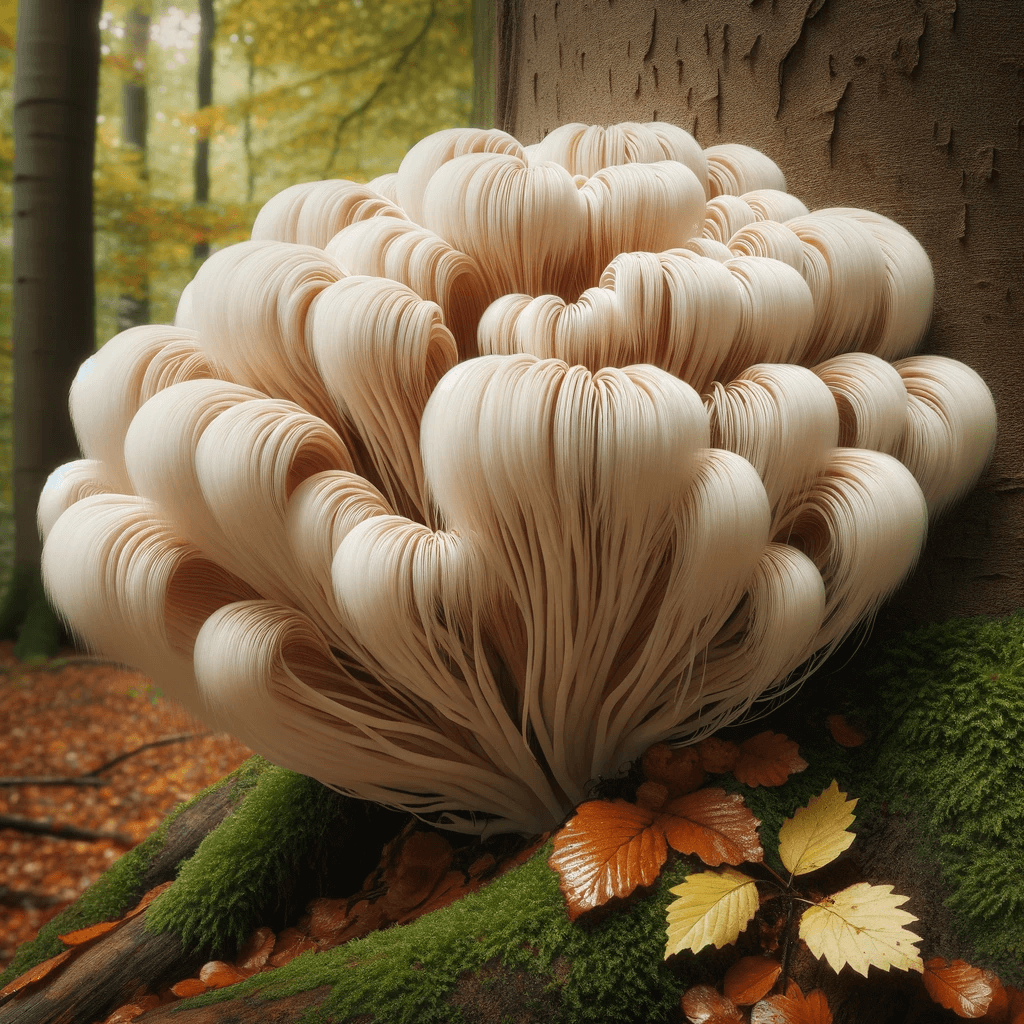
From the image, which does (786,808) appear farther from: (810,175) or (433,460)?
(810,175)

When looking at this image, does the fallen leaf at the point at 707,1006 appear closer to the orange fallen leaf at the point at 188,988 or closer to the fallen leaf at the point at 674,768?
the fallen leaf at the point at 674,768

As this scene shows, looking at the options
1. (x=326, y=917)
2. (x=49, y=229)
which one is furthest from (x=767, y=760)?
(x=49, y=229)

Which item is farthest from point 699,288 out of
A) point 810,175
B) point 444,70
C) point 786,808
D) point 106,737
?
point 444,70

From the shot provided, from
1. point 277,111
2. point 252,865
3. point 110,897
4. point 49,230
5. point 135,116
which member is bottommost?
point 110,897

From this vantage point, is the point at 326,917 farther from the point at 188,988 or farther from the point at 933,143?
the point at 933,143

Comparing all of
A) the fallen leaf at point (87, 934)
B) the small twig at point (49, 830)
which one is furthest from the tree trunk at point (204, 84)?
the fallen leaf at point (87, 934)

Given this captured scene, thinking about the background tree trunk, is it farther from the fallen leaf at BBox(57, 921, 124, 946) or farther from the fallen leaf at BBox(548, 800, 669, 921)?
the fallen leaf at BBox(57, 921, 124, 946)
